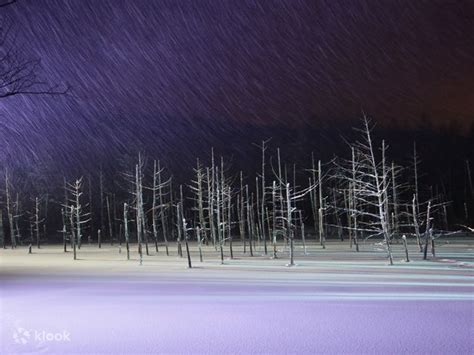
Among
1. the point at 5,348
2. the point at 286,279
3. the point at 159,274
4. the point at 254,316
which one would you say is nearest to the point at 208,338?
the point at 254,316

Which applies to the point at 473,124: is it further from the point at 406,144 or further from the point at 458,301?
the point at 458,301

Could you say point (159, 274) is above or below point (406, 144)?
below

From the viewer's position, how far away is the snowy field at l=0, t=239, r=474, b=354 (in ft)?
28.6

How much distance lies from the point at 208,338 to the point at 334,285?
8726 millimetres

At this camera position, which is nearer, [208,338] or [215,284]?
[208,338]

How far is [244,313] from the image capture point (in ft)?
38.7

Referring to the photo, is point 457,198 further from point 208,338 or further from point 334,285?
point 208,338

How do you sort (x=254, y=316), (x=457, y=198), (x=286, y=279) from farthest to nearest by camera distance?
(x=457, y=198) < (x=286, y=279) < (x=254, y=316)

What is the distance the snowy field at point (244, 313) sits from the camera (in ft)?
28.6

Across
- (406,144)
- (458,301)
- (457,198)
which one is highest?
(406,144)

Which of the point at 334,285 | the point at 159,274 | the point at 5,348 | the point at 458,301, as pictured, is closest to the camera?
the point at 5,348

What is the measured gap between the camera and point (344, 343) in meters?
8.73

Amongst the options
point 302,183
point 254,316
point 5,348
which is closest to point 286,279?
point 254,316

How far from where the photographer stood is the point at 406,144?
66.6 metres
